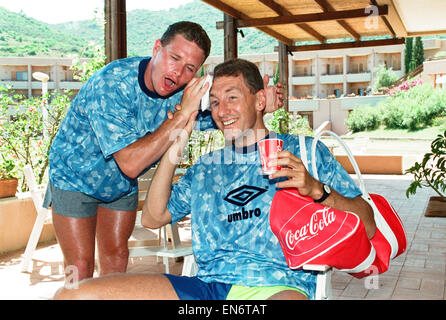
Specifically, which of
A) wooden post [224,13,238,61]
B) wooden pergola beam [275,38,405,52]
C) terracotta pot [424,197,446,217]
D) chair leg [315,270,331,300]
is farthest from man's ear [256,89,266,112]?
wooden pergola beam [275,38,405,52]

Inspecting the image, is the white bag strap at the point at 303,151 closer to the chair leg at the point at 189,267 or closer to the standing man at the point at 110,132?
the standing man at the point at 110,132

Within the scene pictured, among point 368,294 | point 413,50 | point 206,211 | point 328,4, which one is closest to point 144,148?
point 206,211

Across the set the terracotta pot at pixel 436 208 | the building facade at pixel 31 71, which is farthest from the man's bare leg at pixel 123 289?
the building facade at pixel 31 71

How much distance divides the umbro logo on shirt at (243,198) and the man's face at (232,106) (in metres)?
0.27

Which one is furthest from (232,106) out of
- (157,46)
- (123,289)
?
(123,289)

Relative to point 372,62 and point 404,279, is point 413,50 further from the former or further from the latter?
point 404,279

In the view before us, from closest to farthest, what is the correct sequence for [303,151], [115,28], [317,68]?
[303,151]
[115,28]
[317,68]

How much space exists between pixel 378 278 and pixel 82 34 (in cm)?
5277

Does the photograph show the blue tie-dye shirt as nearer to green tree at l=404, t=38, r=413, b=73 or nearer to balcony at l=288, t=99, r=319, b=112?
balcony at l=288, t=99, r=319, b=112

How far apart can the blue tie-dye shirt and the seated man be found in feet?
0.93

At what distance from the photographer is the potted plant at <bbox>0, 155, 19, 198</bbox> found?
16.3 ft

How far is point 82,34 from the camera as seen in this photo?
170 feet

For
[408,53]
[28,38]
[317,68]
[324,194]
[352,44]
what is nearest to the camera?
[324,194]

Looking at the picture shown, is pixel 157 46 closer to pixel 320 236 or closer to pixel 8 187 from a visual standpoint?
pixel 320 236
